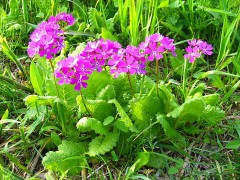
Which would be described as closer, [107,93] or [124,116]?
[124,116]

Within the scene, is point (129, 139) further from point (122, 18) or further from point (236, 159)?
point (122, 18)

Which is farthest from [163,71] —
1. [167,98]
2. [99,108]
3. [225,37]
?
[99,108]

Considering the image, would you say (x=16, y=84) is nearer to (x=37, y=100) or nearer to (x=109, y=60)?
(x=37, y=100)

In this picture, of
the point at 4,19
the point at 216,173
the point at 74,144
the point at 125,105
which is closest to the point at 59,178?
the point at 74,144

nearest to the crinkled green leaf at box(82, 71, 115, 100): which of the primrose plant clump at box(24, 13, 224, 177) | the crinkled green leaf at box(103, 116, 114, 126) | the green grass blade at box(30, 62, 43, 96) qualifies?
the primrose plant clump at box(24, 13, 224, 177)

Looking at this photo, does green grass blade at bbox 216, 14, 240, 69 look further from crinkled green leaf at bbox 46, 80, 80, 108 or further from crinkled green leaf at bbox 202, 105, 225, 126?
crinkled green leaf at bbox 46, 80, 80, 108
